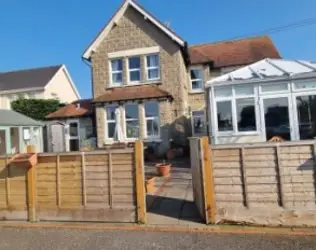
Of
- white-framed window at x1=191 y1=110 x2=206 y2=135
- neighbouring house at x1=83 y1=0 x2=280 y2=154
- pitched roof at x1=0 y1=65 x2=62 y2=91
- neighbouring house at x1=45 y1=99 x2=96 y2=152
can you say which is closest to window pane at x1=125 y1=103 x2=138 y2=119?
neighbouring house at x1=83 y1=0 x2=280 y2=154

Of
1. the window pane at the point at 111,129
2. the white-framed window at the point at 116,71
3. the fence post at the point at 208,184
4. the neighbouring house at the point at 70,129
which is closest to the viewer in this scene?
the fence post at the point at 208,184

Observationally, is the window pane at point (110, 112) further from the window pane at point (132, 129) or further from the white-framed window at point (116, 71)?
the white-framed window at point (116, 71)

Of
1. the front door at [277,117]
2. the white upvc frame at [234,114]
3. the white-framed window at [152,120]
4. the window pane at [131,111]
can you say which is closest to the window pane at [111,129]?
the window pane at [131,111]

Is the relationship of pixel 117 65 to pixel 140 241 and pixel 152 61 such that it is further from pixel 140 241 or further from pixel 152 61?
pixel 140 241

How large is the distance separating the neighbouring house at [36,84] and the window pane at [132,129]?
668 inches

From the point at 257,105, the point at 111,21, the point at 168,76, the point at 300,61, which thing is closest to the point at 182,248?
the point at 257,105

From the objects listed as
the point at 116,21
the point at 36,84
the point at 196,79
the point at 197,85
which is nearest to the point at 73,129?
the point at 116,21

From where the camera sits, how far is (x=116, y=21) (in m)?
18.2

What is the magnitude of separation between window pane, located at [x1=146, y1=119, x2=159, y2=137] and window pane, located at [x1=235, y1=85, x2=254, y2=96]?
641 cm

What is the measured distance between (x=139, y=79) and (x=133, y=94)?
1612 mm

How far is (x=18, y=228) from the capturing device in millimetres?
5754

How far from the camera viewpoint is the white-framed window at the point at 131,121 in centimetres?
1716

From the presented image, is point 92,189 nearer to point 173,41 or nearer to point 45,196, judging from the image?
point 45,196

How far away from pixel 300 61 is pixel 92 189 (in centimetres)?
1139
